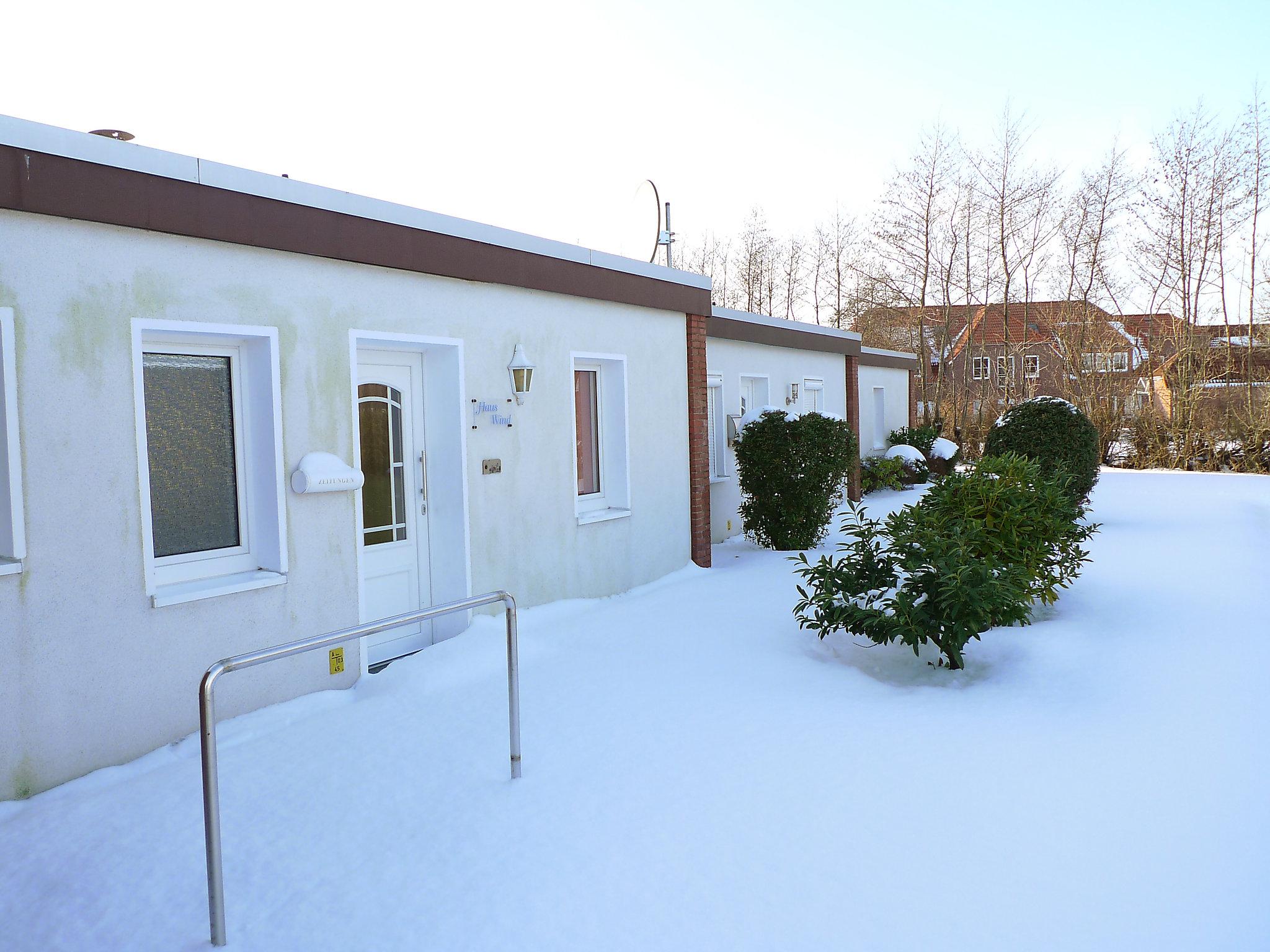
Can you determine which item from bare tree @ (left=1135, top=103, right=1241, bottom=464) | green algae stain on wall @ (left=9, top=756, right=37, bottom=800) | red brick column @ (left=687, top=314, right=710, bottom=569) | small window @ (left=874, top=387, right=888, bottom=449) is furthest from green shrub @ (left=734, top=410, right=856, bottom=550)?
bare tree @ (left=1135, top=103, right=1241, bottom=464)

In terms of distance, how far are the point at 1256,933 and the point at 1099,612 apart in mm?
4543

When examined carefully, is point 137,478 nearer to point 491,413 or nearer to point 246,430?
point 246,430

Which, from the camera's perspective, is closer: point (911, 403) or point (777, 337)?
point (777, 337)

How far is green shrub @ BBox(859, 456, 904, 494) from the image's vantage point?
16.8 metres

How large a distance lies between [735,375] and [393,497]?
22.2 feet

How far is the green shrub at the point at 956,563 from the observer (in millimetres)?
5340

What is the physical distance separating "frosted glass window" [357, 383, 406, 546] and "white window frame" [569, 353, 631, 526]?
6.82ft

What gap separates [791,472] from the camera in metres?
10.3

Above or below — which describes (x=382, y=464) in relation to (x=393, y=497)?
above

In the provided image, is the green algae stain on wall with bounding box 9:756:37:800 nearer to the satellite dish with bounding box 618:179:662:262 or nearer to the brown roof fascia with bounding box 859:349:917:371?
the satellite dish with bounding box 618:179:662:262

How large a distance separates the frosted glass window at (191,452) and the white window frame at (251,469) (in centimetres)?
4

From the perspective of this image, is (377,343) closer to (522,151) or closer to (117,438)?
(117,438)

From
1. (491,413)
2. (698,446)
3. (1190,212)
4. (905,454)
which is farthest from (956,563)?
(1190,212)

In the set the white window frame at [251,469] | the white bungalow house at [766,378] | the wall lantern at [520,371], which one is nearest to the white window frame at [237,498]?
the white window frame at [251,469]
